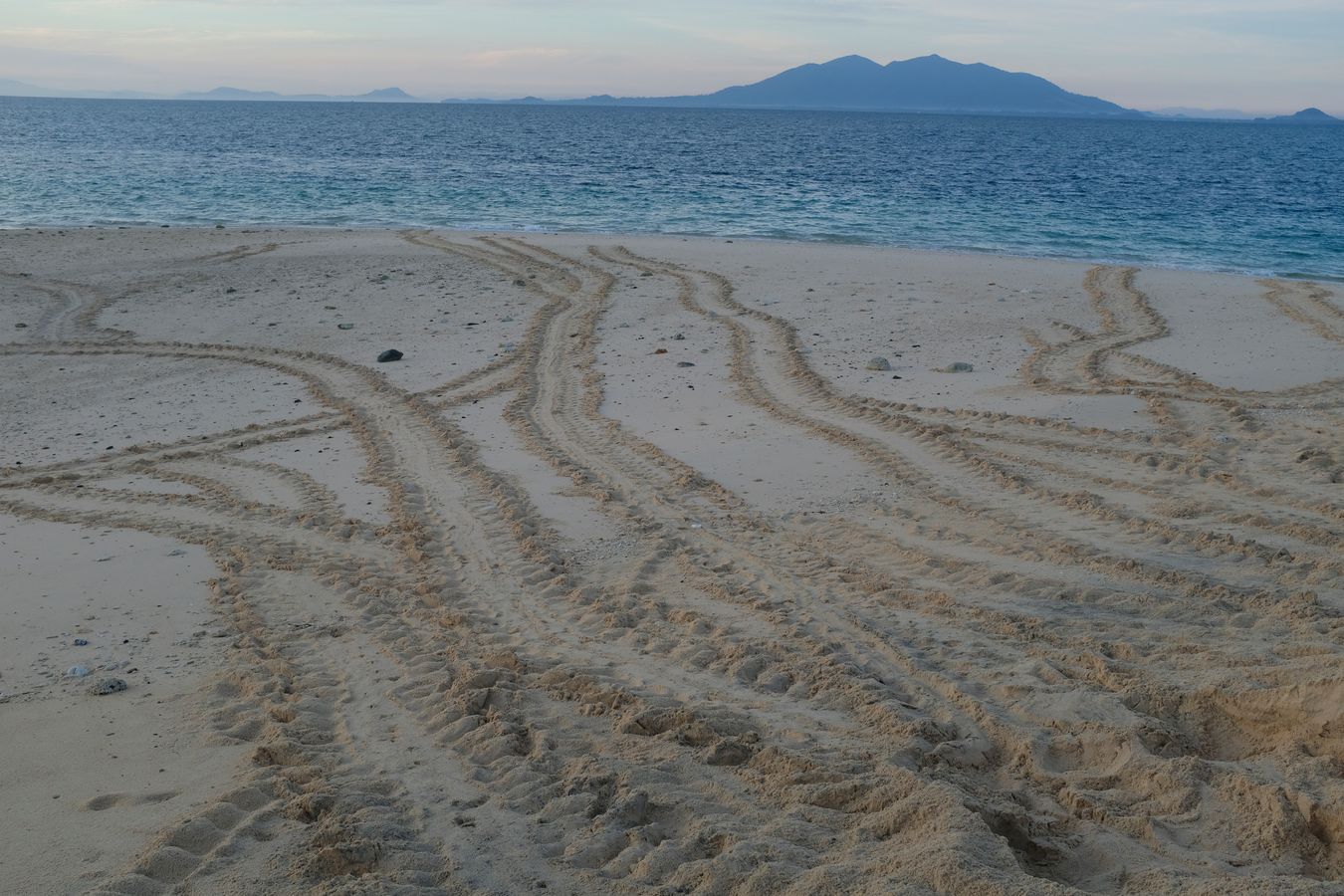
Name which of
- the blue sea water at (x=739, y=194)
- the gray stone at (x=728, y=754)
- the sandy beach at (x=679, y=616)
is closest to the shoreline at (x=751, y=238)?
the blue sea water at (x=739, y=194)

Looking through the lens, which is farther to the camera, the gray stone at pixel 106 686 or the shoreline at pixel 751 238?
the shoreline at pixel 751 238

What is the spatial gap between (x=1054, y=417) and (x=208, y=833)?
668cm

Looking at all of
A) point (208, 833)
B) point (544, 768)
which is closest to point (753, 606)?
point (544, 768)

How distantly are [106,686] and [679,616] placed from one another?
2466mm

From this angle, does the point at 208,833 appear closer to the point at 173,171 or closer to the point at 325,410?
the point at 325,410

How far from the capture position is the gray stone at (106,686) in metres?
4.09

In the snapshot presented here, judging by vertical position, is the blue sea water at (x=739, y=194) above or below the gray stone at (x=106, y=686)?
above

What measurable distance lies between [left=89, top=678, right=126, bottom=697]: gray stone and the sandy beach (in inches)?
2.3

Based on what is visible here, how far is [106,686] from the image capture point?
4121 millimetres

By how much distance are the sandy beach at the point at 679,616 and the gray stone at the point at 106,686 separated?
58mm

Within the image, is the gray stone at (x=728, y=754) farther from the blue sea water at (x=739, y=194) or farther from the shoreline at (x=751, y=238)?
the blue sea water at (x=739, y=194)

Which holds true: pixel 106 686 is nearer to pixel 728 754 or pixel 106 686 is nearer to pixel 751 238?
pixel 728 754

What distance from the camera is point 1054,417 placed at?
7879mm

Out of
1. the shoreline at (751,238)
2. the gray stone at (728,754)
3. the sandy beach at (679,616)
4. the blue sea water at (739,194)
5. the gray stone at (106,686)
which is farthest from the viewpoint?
the blue sea water at (739,194)
